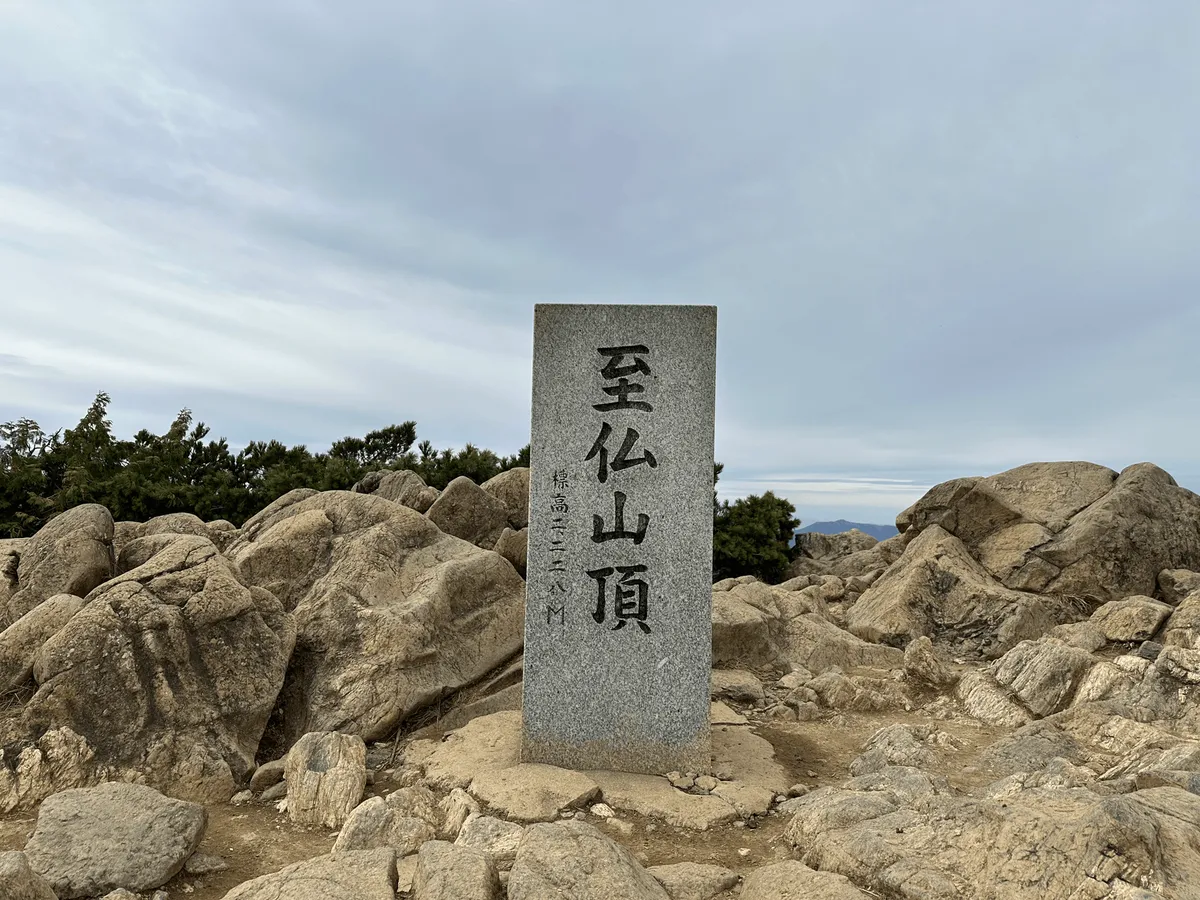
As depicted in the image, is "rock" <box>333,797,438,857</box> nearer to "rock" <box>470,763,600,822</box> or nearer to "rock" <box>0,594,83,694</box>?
"rock" <box>470,763,600,822</box>

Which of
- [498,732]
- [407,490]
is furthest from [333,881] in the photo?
[407,490]

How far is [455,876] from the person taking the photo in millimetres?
4309

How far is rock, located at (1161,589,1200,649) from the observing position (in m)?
9.62

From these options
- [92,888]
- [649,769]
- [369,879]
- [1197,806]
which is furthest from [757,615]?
[92,888]

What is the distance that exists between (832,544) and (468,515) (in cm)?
1218

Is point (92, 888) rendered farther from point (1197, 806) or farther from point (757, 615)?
point (757, 615)

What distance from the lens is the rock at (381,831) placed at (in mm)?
5496

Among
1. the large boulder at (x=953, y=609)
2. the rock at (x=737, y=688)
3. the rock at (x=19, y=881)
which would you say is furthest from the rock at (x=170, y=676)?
the large boulder at (x=953, y=609)

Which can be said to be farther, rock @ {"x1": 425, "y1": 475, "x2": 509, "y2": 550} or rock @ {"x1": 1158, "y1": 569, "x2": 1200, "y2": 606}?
rock @ {"x1": 1158, "y1": 569, "x2": 1200, "y2": 606}

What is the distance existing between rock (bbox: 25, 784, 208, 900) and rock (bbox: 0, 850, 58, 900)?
38cm

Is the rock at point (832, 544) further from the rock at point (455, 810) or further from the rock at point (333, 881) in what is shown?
the rock at point (333, 881)

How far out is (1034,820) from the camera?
14.4ft

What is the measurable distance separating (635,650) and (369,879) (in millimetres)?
3065

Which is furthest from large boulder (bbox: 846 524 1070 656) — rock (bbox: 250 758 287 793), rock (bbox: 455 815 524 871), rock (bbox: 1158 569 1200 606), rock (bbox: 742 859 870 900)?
rock (bbox: 250 758 287 793)
